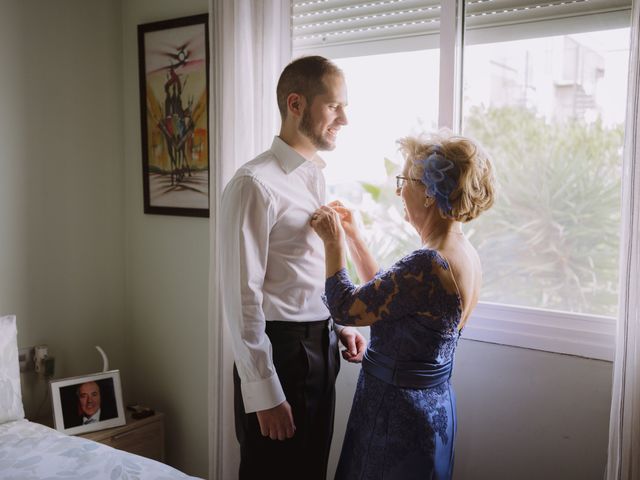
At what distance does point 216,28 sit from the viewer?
2475 millimetres

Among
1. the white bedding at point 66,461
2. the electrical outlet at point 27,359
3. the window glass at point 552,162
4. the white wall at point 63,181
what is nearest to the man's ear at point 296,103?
the window glass at point 552,162

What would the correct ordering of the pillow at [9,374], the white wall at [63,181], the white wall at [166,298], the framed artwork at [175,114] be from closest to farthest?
the pillow at [9,374], the white wall at [63,181], the framed artwork at [175,114], the white wall at [166,298]

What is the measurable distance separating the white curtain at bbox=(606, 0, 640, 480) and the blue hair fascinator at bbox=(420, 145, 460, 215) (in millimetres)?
561

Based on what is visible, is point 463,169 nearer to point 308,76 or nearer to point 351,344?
point 308,76

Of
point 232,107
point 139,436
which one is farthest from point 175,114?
point 139,436

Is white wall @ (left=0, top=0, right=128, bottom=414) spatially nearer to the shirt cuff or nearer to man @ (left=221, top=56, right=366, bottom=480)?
man @ (left=221, top=56, right=366, bottom=480)

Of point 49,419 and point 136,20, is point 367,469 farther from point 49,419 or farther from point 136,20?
point 136,20

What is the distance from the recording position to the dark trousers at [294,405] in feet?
5.99

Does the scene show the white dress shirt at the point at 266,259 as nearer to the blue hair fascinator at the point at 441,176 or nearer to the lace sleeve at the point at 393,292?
the lace sleeve at the point at 393,292

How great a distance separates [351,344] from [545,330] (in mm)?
662

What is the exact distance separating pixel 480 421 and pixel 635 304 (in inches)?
28.4

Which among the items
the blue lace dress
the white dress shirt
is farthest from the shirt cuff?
the blue lace dress

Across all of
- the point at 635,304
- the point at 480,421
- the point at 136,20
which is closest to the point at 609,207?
the point at 635,304

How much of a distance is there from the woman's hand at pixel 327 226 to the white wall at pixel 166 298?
1097mm
